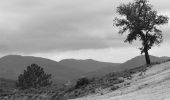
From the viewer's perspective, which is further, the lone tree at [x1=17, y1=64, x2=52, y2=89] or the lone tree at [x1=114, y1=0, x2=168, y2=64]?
the lone tree at [x1=17, y1=64, x2=52, y2=89]

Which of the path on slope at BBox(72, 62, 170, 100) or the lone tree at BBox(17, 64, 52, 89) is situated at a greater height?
the lone tree at BBox(17, 64, 52, 89)

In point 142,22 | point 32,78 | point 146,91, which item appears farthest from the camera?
point 32,78

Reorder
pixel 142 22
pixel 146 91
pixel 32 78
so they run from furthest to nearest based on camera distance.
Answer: pixel 32 78
pixel 142 22
pixel 146 91

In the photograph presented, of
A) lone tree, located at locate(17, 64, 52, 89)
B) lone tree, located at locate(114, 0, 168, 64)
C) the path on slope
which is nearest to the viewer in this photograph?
the path on slope

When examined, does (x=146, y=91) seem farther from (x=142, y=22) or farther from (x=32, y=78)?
(x=32, y=78)

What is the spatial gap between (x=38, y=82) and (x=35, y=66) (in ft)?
20.7

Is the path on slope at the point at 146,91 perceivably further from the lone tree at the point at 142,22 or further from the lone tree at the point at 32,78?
the lone tree at the point at 32,78

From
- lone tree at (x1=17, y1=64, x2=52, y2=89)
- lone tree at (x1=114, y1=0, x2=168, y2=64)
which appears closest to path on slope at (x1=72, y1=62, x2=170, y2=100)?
lone tree at (x1=114, y1=0, x2=168, y2=64)

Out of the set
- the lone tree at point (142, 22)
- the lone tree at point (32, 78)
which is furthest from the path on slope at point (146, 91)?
the lone tree at point (32, 78)

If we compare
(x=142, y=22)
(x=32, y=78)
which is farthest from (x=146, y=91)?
(x=32, y=78)

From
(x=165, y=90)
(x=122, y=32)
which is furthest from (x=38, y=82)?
(x=165, y=90)

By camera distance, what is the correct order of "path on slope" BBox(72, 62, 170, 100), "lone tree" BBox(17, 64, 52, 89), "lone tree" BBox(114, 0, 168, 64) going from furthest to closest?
"lone tree" BBox(17, 64, 52, 89) < "lone tree" BBox(114, 0, 168, 64) < "path on slope" BBox(72, 62, 170, 100)

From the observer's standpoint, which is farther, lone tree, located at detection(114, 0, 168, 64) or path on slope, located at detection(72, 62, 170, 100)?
lone tree, located at detection(114, 0, 168, 64)

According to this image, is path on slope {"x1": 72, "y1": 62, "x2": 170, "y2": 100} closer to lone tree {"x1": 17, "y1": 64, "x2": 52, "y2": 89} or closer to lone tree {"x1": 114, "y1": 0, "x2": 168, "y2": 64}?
lone tree {"x1": 114, "y1": 0, "x2": 168, "y2": 64}
